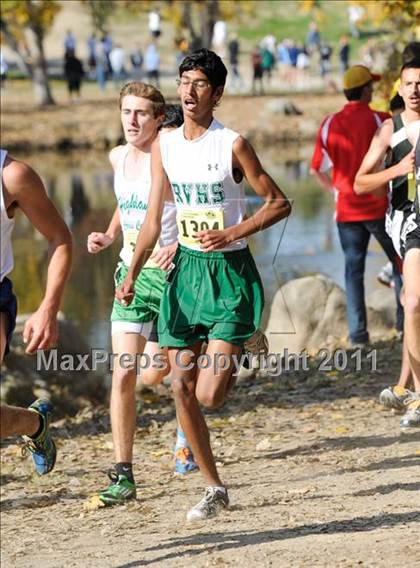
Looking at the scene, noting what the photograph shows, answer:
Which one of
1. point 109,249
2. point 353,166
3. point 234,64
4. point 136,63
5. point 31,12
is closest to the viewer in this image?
point 353,166

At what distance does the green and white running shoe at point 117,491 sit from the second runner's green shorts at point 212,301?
108 cm

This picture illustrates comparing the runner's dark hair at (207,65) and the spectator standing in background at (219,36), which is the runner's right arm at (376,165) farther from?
the spectator standing in background at (219,36)

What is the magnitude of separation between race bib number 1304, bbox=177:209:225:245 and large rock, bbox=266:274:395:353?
232 inches

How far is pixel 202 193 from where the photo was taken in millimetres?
6758

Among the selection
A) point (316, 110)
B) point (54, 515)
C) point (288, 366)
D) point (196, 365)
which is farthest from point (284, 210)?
point (316, 110)

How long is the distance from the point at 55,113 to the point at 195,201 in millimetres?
35676

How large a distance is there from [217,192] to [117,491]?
1782 mm

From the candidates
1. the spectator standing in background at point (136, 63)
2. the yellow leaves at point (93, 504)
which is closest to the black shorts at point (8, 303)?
the yellow leaves at point (93, 504)

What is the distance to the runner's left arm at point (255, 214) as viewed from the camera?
6645mm

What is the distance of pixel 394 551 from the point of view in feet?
19.3

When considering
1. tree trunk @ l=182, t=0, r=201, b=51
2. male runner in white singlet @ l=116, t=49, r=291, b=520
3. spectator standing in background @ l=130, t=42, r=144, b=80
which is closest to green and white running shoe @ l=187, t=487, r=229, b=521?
male runner in white singlet @ l=116, t=49, r=291, b=520

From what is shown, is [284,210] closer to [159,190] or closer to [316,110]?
[159,190]

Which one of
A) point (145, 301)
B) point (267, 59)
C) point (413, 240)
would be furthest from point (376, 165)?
point (267, 59)

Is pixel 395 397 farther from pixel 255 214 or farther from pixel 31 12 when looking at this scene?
pixel 31 12
